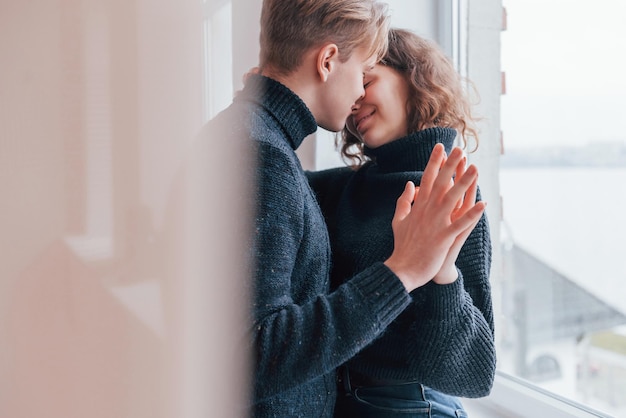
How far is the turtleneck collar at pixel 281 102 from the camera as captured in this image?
2.10ft

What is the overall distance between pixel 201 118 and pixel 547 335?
3.57 feet

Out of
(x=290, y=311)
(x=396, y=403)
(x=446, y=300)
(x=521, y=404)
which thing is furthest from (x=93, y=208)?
(x=521, y=404)

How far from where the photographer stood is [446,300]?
693 mm

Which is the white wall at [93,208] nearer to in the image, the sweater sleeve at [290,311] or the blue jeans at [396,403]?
the sweater sleeve at [290,311]

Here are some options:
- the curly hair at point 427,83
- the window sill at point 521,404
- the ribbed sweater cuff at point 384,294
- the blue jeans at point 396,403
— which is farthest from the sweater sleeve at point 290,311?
the window sill at point 521,404

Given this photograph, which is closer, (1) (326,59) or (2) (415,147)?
(1) (326,59)

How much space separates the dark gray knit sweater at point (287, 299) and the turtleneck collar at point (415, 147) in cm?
29

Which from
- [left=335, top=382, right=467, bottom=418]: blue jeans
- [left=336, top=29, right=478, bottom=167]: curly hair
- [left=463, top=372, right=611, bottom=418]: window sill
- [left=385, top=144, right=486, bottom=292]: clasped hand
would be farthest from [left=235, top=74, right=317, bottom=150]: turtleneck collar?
[left=463, top=372, right=611, bottom=418]: window sill

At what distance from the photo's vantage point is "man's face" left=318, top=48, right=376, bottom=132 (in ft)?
2.25

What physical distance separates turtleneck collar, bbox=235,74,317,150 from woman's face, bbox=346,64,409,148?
23 cm

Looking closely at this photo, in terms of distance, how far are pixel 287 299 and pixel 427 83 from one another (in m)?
0.50

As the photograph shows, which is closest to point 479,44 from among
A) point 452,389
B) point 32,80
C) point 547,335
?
point 547,335

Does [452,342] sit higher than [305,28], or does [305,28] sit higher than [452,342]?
[305,28]

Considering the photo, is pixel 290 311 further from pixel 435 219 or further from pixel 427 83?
pixel 427 83
